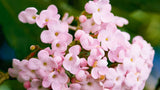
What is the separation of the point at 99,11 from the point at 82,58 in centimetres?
11

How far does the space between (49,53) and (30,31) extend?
0.21 metres

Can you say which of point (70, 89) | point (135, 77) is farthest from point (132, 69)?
point (70, 89)

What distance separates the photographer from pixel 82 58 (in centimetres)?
57

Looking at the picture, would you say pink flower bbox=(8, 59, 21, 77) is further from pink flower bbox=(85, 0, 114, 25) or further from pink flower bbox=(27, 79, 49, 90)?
pink flower bbox=(85, 0, 114, 25)

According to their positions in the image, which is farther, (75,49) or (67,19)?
(67,19)

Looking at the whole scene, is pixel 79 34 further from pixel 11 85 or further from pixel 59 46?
pixel 11 85

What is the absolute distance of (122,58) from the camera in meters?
0.60

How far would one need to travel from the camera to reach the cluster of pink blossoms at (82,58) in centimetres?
56

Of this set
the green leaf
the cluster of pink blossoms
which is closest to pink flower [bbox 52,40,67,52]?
the cluster of pink blossoms

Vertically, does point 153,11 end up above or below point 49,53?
above

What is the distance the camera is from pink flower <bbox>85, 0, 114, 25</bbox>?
610 mm

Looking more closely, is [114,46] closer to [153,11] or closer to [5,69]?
[5,69]

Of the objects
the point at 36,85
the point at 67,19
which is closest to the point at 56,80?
the point at 36,85

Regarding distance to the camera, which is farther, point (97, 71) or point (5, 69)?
point (5, 69)
